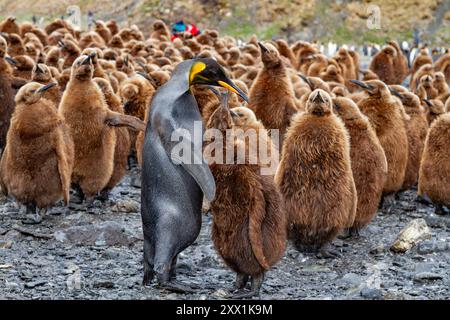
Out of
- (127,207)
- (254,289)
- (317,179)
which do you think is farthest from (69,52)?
(254,289)

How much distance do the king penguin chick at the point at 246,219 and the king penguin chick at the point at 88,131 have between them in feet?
7.27

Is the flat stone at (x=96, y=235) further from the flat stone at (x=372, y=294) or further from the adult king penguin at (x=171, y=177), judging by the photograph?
the flat stone at (x=372, y=294)

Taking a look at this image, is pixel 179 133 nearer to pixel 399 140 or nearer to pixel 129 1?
pixel 399 140

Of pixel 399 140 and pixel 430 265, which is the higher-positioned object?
pixel 399 140

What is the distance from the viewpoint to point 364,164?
575cm

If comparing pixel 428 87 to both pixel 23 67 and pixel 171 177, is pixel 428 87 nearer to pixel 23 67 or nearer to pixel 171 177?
pixel 23 67

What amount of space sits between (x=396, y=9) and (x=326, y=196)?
87.1 ft

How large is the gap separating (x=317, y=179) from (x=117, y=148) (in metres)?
2.37

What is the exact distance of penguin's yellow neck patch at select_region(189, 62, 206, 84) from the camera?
442 centimetres

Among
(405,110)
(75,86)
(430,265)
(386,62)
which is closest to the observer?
(430,265)

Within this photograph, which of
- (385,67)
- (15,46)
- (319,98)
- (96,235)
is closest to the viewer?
(319,98)

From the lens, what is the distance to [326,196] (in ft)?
16.7

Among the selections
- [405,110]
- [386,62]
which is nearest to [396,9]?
[386,62]

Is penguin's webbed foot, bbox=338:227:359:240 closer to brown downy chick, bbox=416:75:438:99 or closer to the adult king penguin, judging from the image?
the adult king penguin
